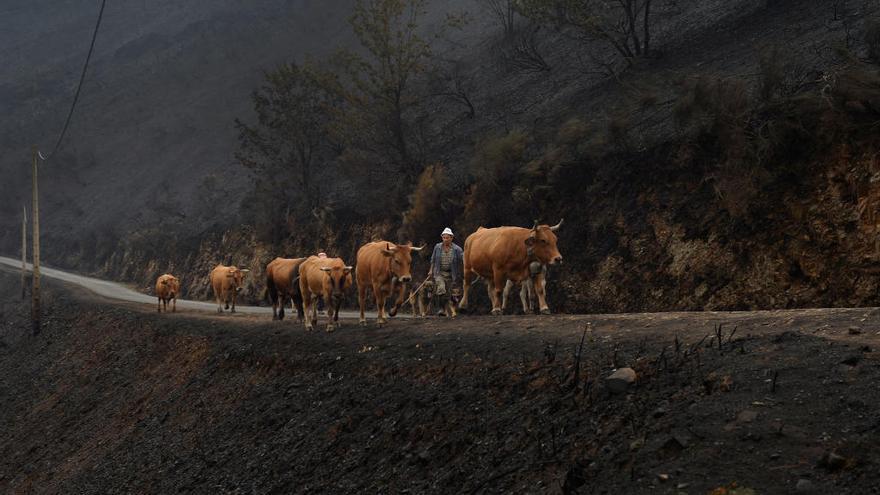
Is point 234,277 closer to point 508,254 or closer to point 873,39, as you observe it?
point 508,254

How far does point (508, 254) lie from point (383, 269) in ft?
9.85

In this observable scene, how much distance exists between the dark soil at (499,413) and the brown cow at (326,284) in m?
0.85

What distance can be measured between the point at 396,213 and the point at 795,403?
93.5 feet

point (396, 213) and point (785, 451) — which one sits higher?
point (396, 213)

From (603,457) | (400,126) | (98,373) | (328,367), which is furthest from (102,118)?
(603,457)

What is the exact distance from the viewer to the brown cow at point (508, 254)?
16641 millimetres

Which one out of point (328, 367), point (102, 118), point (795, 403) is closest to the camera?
point (795, 403)

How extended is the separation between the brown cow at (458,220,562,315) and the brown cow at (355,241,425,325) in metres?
1.61

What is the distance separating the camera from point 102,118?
100188 millimetres

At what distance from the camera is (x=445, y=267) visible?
1853 cm

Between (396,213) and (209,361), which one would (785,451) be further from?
(396,213)

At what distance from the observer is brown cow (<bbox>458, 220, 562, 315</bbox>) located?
16641 mm

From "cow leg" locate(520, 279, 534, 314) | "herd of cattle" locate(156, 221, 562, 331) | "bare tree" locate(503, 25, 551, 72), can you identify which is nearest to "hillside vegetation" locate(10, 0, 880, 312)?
"bare tree" locate(503, 25, 551, 72)

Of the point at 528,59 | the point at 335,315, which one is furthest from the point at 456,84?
the point at 335,315
